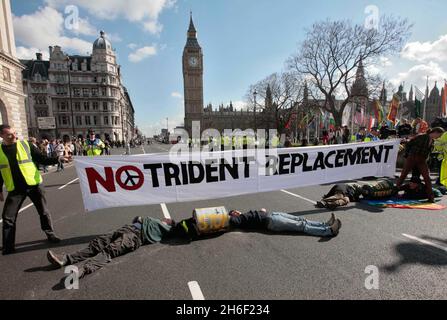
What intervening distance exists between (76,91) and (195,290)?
88961 mm

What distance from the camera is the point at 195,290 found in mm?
2799

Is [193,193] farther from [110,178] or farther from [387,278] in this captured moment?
[387,278]

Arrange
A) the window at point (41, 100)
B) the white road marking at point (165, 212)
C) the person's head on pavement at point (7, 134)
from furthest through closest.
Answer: the window at point (41, 100), the white road marking at point (165, 212), the person's head on pavement at point (7, 134)

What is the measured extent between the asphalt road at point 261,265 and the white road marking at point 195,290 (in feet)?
0.07

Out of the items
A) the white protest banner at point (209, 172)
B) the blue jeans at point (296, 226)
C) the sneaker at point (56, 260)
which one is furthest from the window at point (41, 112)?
the blue jeans at point (296, 226)

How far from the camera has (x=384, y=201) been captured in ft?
20.6

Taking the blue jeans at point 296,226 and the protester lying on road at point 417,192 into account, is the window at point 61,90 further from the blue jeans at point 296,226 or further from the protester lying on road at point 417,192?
the protester lying on road at point 417,192

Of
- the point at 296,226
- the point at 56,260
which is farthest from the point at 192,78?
the point at 56,260

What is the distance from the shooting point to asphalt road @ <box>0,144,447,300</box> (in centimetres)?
275

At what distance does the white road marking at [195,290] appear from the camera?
2676 millimetres

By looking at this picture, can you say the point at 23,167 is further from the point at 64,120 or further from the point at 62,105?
the point at 62,105

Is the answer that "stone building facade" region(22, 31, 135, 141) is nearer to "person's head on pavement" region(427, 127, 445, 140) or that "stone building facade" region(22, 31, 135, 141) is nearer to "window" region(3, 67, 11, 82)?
"window" region(3, 67, 11, 82)
